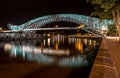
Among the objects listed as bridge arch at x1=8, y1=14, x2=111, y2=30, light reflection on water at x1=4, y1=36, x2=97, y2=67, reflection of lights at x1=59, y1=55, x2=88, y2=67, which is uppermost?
bridge arch at x1=8, y1=14, x2=111, y2=30

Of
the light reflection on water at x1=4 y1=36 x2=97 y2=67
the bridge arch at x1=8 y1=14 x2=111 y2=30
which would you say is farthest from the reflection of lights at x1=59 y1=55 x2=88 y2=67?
the bridge arch at x1=8 y1=14 x2=111 y2=30

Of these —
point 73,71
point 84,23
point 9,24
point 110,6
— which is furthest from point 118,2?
point 9,24

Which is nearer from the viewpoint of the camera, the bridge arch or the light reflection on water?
the light reflection on water

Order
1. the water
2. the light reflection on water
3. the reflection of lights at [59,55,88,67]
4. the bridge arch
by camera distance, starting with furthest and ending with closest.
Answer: the bridge arch → the light reflection on water → the reflection of lights at [59,55,88,67] → the water

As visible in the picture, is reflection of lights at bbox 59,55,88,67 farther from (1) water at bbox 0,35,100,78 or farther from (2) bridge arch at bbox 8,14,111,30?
(2) bridge arch at bbox 8,14,111,30

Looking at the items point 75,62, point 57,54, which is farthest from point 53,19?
point 75,62

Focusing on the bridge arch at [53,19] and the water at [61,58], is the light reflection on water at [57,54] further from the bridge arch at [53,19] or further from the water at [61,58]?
the bridge arch at [53,19]

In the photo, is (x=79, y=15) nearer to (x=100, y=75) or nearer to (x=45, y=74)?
(x=45, y=74)

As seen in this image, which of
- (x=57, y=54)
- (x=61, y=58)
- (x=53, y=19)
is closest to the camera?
(x=61, y=58)

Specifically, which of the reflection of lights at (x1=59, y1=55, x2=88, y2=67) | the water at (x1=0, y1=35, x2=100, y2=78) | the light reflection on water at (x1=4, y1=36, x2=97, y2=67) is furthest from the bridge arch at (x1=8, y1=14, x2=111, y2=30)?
the reflection of lights at (x1=59, y1=55, x2=88, y2=67)

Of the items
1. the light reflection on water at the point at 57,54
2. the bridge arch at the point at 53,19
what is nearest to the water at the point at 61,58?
the light reflection on water at the point at 57,54

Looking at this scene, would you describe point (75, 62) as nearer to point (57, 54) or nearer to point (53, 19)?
point (57, 54)

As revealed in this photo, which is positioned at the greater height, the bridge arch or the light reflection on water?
the bridge arch

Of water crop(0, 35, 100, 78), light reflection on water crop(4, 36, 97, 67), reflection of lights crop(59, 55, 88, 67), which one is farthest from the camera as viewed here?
light reflection on water crop(4, 36, 97, 67)
